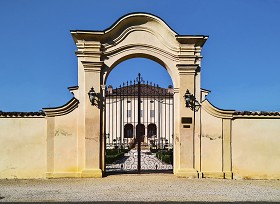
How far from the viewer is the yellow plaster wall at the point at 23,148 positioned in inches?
490

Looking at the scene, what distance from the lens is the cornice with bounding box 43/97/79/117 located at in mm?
12383

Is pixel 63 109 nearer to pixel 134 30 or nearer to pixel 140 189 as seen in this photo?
pixel 134 30

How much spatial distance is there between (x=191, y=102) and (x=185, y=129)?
0.95m

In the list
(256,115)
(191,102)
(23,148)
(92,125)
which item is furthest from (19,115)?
(256,115)

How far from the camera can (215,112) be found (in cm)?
A: 1274

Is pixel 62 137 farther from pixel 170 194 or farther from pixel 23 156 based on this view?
pixel 170 194

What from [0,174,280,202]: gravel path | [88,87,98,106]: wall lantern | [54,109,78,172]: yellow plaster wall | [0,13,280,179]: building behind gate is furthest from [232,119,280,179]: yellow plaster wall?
[54,109,78,172]: yellow plaster wall

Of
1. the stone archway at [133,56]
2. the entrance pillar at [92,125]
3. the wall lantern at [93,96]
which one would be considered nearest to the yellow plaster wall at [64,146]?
the stone archway at [133,56]

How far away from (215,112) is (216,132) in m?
0.69

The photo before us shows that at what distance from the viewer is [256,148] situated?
1298cm

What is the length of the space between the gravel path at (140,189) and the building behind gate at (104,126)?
1.99 feet

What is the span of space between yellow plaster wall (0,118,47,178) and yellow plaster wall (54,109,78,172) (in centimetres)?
45

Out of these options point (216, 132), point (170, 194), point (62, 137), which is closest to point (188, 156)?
point (216, 132)

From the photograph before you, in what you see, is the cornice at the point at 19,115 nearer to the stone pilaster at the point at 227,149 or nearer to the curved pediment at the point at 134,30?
the curved pediment at the point at 134,30
